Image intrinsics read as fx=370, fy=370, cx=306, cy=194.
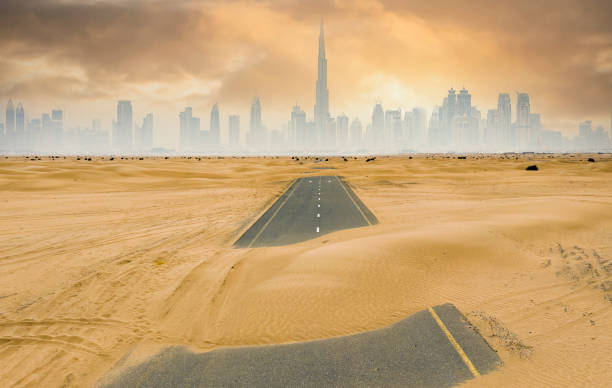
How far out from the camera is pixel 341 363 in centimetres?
755

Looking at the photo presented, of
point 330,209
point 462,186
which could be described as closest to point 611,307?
point 330,209

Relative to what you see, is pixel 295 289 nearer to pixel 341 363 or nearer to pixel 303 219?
pixel 341 363

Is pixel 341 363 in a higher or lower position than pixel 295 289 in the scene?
lower

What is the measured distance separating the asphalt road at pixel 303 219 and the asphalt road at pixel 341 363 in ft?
32.7

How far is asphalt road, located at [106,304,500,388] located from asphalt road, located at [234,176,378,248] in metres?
9.96

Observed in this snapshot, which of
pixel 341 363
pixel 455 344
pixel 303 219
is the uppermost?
pixel 303 219

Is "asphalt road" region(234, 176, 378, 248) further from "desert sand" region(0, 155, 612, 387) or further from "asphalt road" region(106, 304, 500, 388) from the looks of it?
"asphalt road" region(106, 304, 500, 388)

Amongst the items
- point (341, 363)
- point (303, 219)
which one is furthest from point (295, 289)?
point (303, 219)

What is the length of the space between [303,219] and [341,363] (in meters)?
17.7

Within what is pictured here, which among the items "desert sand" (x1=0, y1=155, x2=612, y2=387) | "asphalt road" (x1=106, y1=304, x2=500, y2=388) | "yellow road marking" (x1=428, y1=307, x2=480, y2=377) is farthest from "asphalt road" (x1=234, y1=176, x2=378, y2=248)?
"asphalt road" (x1=106, y1=304, x2=500, y2=388)

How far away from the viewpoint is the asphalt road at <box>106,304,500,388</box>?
22.8 feet

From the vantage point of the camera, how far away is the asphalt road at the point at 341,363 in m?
6.94

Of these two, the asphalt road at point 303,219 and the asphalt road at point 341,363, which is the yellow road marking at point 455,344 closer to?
the asphalt road at point 341,363

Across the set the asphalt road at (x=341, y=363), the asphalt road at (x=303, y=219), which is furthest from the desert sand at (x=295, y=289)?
the asphalt road at (x=303, y=219)
